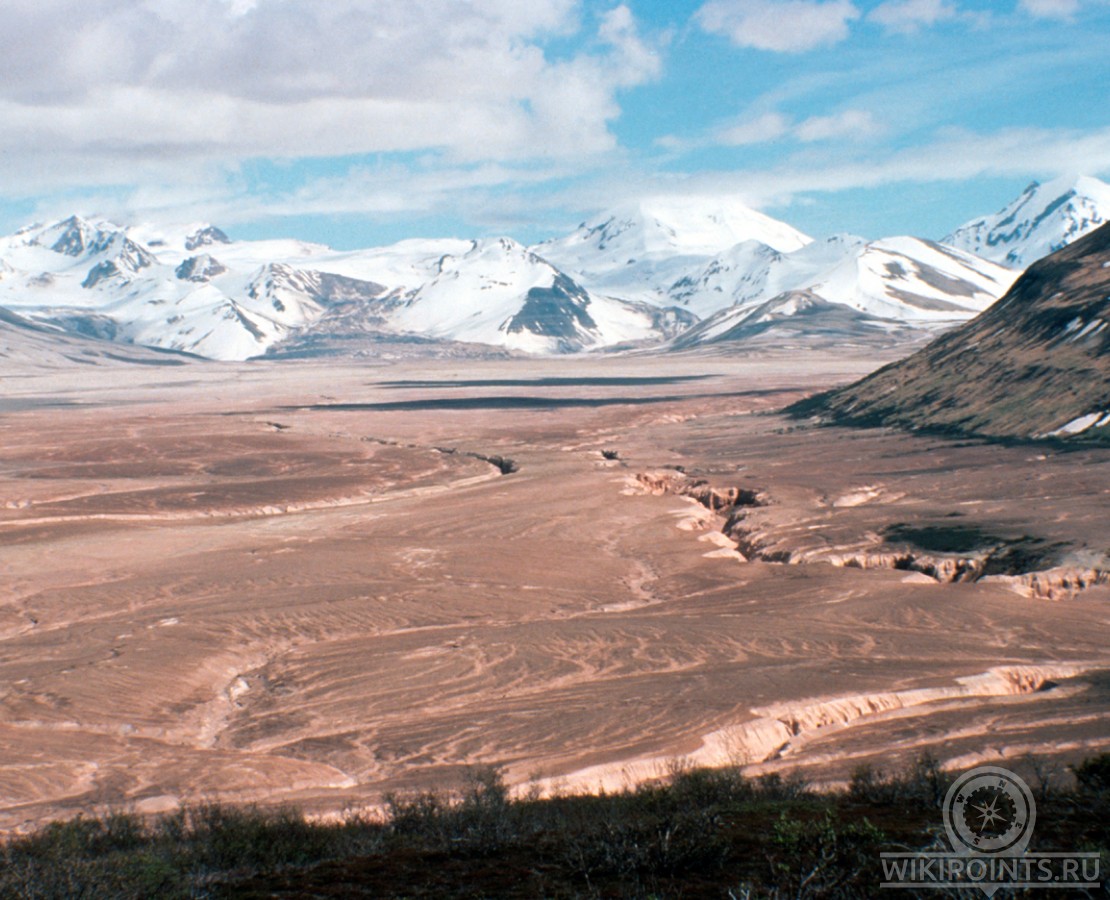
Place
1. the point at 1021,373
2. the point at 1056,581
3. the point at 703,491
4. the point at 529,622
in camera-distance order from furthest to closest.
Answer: the point at 1021,373, the point at 703,491, the point at 1056,581, the point at 529,622

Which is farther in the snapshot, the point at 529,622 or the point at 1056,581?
Result: the point at 1056,581

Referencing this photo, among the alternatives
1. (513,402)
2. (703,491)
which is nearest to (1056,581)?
(703,491)

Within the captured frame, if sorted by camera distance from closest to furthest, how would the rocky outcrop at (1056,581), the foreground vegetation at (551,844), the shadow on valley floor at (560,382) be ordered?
the foreground vegetation at (551,844) → the rocky outcrop at (1056,581) → the shadow on valley floor at (560,382)

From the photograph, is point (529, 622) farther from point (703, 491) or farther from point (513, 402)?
point (513, 402)

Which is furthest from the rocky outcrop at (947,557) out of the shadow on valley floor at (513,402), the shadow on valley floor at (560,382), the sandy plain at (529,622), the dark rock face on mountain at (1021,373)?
the shadow on valley floor at (560,382)

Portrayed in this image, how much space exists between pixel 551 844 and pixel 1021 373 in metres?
49.1

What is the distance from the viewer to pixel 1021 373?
52.2 meters

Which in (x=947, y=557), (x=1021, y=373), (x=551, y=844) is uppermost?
(x=1021, y=373)

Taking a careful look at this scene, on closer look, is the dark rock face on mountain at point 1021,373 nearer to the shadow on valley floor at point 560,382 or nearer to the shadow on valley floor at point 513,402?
the shadow on valley floor at point 513,402

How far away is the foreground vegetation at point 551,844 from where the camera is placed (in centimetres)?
770

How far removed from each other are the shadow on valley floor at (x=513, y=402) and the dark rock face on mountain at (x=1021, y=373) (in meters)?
21.3

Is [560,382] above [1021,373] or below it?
below

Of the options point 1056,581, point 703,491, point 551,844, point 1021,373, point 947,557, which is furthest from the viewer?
point 1021,373

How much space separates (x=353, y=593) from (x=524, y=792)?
1198cm
